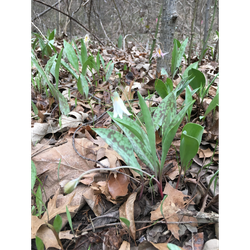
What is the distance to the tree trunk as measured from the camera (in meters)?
1.89

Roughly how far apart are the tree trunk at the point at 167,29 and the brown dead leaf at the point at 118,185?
159cm

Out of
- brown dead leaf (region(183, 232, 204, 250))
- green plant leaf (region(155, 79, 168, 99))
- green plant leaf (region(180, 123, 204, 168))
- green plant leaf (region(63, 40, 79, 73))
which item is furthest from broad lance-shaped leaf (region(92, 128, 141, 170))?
green plant leaf (region(63, 40, 79, 73))

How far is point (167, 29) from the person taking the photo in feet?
6.60

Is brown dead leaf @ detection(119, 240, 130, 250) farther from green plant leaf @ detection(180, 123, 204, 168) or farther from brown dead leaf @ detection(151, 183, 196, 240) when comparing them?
green plant leaf @ detection(180, 123, 204, 168)

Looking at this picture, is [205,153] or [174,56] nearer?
[205,153]

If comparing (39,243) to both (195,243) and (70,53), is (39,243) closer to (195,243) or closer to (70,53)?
(195,243)

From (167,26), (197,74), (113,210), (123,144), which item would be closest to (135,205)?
(113,210)

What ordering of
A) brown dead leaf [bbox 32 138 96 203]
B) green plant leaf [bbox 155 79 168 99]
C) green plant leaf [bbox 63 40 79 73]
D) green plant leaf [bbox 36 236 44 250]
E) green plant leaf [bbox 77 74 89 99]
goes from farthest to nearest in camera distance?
green plant leaf [bbox 63 40 79 73] → green plant leaf [bbox 77 74 89 99] → green plant leaf [bbox 155 79 168 99] → brown dead leaf [bbox 32 138 96 203] → green plant leaf [bbox 36 236 44 250]

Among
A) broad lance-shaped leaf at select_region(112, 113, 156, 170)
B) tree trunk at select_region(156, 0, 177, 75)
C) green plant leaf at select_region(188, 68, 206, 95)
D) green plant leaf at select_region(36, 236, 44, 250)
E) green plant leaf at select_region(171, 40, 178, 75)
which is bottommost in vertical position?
green plant leaf at select_region(36, 236, 44, 250)

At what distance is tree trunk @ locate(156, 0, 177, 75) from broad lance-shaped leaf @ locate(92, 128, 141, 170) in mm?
1493

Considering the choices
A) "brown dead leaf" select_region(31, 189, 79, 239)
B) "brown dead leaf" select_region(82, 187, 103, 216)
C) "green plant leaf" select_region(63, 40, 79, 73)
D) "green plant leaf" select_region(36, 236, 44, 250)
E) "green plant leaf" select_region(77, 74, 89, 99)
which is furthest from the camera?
"green plant leaf" select_region(63, 40, 79, 73)

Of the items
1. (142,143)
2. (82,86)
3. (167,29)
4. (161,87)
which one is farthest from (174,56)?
(142,143)

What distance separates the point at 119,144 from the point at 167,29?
1636mm

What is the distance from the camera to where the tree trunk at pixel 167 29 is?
6.20 ft
